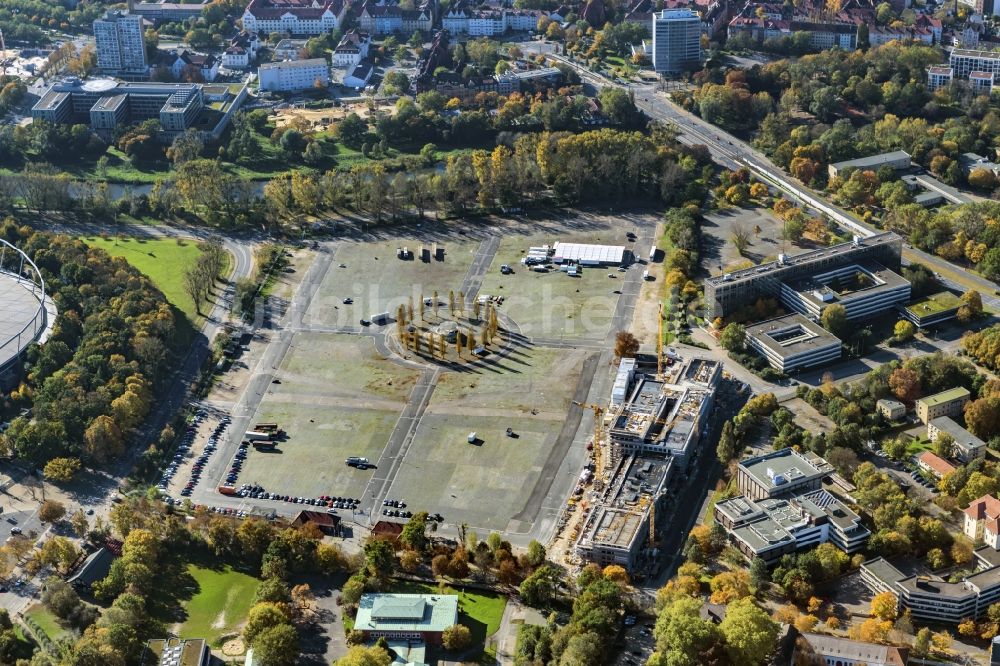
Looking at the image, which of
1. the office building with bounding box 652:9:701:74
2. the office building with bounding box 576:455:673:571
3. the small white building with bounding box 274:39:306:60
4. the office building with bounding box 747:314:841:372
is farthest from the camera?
the small white building with bounding box 274:39:306:60

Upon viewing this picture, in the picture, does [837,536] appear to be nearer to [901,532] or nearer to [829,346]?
[901,532]

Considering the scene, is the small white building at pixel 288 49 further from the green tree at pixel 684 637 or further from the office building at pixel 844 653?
the office building at pixel 844 653

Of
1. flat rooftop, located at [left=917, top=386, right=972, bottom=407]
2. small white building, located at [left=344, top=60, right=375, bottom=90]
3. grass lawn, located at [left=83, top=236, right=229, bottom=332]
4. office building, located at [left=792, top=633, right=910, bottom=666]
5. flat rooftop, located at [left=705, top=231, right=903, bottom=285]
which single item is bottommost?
office building, located at [left=792, top=633, right=910, bottom=666]

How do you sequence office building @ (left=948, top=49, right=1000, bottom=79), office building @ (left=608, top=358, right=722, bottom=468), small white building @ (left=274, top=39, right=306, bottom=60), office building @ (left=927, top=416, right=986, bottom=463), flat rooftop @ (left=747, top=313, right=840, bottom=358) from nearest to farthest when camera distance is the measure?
office building @ (left=927, top=416, right=986, bottom=463), office building @ (left=608, top=358, right=722, bottom=468), flat rooftop @ (left=747, top=313, right=840, bottom=358), office building @ (left=948, top=49, right=1000, bottom=79), small white building @ (left=274, top=39, right=306, bottom=60)

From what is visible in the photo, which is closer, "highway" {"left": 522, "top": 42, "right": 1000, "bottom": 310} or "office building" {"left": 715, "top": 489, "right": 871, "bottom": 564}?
"office building" {"left": 715, "top": 489, "right": 871, "bottom": 564}

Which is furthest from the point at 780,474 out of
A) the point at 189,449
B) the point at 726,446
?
the point at 189,449

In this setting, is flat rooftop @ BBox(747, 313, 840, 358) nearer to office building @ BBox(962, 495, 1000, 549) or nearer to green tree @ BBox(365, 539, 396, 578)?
office building @ BBox(962, 495, 1000, 549)

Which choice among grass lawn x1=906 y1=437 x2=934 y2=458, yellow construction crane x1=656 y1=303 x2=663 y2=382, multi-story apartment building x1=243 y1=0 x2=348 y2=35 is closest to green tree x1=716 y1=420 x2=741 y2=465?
yellow construction crane x1=656 y1=303 x2=663 y2=382

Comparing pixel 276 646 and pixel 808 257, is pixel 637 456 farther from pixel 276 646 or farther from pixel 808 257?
pixel 808 257

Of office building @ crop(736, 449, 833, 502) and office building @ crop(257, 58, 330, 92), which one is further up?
office building @ crop(257, 58, 330, 92)
